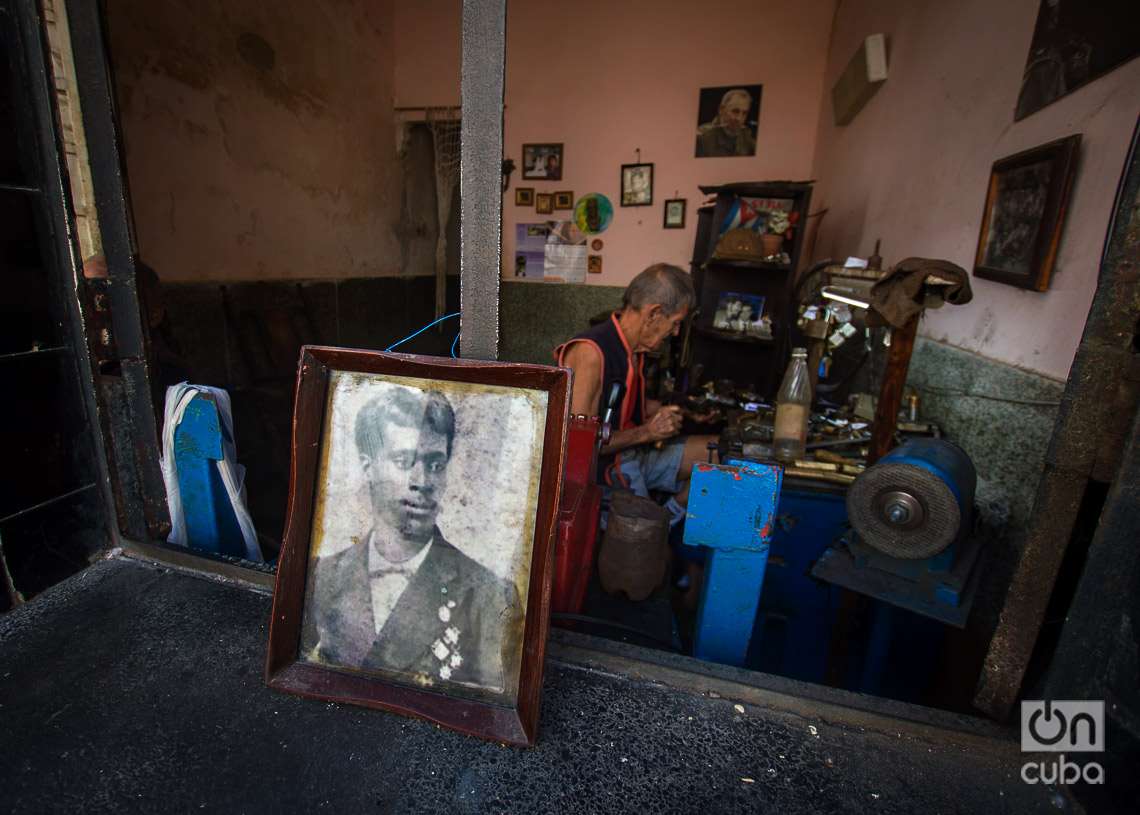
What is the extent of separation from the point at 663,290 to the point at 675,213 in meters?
4.35

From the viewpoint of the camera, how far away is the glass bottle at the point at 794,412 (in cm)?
236

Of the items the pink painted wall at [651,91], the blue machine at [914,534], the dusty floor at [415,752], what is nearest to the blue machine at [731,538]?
the dusty floor at [415,752]

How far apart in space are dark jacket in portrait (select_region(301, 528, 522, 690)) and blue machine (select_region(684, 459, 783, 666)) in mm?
493

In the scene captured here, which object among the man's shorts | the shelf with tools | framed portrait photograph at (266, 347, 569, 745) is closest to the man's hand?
the man's shorts

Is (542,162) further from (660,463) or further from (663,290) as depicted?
(660,463)

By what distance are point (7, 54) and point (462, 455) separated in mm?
1444

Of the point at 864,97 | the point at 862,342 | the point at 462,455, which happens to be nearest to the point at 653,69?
the point at 864,97

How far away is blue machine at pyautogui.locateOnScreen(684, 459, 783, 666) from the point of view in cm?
127

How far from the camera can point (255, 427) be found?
392 cm

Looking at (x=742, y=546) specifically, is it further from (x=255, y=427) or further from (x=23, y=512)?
(x=255, y=427)

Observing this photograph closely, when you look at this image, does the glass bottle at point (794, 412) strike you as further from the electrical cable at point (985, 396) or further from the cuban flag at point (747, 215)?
the cuban flag at point (747, 215)

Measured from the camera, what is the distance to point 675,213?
6.37 meters

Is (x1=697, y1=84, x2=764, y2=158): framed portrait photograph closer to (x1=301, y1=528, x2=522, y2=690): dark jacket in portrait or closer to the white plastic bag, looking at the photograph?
the white plastic bag

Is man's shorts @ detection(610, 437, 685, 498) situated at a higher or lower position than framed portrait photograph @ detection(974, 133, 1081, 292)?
lower
